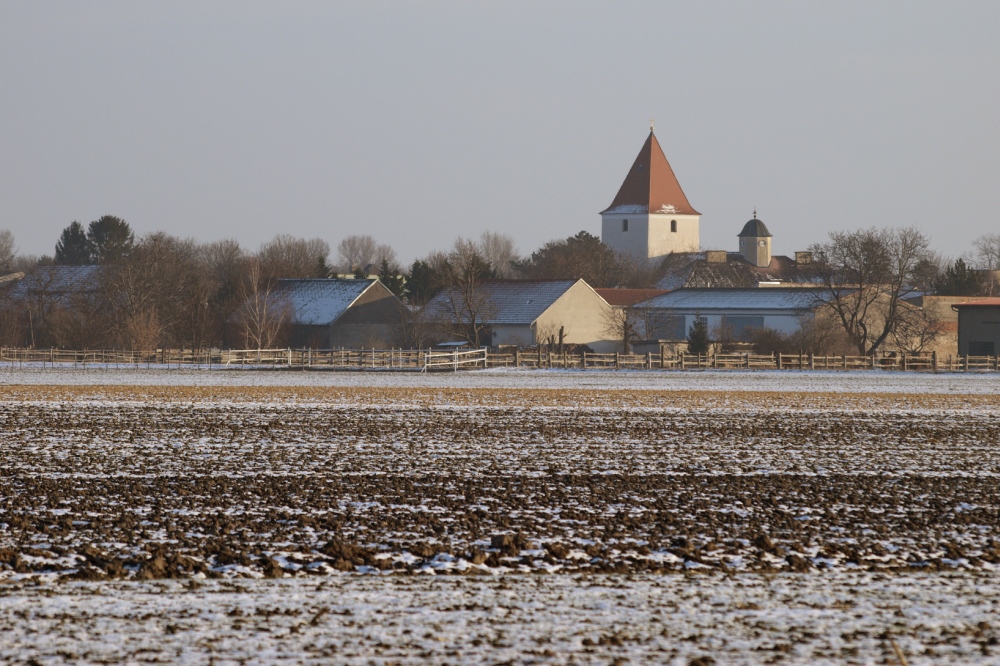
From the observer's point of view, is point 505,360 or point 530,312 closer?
point 505,360

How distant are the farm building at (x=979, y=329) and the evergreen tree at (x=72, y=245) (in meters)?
97.5

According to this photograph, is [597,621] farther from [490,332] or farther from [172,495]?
[490,332]

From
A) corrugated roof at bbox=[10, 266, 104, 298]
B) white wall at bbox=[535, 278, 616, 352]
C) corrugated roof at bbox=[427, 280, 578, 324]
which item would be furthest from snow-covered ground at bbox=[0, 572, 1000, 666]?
corrugated roof at bbox=[10, 266, 104, 298]

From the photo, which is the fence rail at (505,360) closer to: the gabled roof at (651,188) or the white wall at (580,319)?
the white wall at (580,319)

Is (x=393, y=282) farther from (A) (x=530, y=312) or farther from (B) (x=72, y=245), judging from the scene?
(B) (x=72, y=245)

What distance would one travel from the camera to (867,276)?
239 ft

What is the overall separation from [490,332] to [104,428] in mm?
57609

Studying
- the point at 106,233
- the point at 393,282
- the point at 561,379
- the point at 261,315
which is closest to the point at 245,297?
the point at 261,315

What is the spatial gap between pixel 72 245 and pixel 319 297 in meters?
69.3

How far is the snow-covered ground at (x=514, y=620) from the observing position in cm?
748

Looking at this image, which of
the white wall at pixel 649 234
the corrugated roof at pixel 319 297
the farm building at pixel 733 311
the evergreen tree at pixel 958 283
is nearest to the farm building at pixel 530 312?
the farm building at pixel 733 311

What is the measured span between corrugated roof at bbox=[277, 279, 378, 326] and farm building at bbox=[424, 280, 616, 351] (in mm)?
4730

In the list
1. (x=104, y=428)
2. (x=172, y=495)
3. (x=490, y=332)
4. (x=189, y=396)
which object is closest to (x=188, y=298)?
A: (x=490, y=332)

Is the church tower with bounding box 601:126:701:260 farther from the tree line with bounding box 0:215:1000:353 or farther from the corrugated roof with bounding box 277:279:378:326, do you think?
the corrugated roof with bounding box 277:279:378:326
